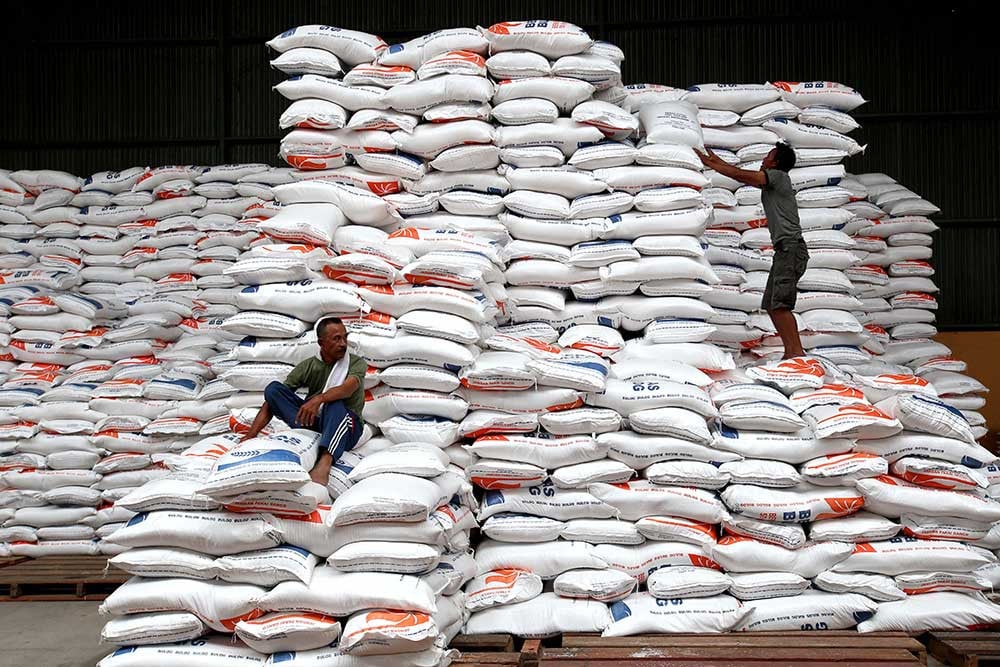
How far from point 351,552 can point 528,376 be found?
4.15 feet

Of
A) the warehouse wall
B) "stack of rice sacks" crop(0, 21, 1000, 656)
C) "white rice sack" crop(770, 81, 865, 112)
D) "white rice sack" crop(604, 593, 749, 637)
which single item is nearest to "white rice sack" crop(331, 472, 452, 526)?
"stack of rice sacks" crop(0, 21, 1000, 656)

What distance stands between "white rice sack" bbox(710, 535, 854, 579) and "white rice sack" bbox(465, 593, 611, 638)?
592 mm

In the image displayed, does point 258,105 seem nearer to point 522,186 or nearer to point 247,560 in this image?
point 522,186

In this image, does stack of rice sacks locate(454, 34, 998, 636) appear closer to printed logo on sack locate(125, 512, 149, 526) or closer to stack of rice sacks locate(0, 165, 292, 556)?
printed logo on sack locate(125, 512, 149, 526)

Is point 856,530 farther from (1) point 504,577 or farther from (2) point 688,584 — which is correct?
(1) point 504,577

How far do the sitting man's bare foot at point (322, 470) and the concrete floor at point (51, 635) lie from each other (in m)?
1.34

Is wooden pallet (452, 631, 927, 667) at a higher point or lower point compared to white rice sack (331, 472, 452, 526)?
lower

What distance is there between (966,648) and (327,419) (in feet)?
8.95

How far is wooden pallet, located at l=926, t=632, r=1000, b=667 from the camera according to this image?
3.66 meters

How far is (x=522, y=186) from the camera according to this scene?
17.1 feet

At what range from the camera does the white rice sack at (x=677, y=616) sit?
154 inches

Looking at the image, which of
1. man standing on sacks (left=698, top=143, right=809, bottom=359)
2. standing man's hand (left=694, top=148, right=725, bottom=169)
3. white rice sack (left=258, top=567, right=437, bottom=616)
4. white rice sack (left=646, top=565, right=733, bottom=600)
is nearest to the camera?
white rice sack (left=258, top=567, right=437, bottom=616)

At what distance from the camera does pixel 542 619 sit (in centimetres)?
400

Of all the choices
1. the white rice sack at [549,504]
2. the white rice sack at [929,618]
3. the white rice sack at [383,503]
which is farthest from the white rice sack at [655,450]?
the white rice sack at [383,503]
